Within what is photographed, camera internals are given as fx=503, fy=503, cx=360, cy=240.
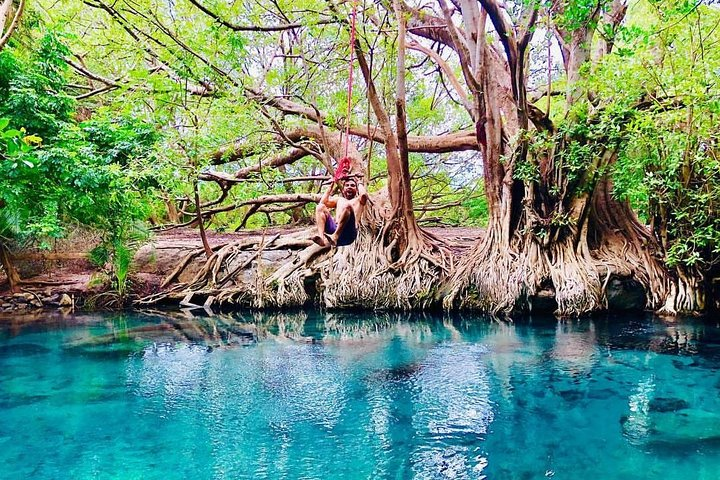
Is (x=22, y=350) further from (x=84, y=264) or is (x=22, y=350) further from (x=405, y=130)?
(x=405, y=130)

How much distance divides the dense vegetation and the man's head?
2193 millimetres

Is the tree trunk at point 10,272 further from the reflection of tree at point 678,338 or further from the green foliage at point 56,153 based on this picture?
the reflection of tree at point 678,338

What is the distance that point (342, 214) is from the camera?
177 inches

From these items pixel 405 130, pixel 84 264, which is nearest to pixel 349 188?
pixel 405 130

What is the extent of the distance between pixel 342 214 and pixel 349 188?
0.28m

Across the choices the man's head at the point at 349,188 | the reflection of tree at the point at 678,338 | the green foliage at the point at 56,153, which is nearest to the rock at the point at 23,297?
the green foliage at the point at 56,153

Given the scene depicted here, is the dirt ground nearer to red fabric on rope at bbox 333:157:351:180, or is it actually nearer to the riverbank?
the riverbank

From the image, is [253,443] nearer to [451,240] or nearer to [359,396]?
[359,396]

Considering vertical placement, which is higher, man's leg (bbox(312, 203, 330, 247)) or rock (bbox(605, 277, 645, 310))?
man's leg (bbox(312, 203, 330, 247))

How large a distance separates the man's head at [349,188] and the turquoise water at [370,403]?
1.57m

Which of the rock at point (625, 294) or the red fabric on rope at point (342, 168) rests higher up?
the red fabric on rope at point (342, 168)

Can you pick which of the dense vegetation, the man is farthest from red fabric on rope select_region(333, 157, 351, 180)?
the dense vegetation

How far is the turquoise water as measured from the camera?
2.74 meters

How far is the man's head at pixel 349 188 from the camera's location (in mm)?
4609
